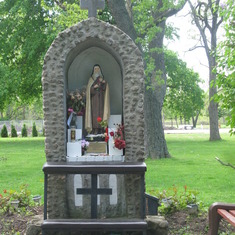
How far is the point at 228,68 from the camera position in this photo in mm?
6492

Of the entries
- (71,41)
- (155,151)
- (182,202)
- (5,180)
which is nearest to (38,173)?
(5,180)

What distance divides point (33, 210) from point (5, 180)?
444 centimetres

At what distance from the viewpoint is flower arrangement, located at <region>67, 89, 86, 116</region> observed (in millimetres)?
6156

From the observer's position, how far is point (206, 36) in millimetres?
25594

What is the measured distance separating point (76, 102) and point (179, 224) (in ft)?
7.43

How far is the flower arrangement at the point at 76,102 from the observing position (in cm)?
616

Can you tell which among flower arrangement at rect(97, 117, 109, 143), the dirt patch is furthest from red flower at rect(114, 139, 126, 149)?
the dirt patch

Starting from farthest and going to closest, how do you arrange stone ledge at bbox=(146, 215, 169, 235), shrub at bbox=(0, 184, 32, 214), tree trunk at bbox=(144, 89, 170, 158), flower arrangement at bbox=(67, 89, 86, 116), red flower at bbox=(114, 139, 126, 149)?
tree trunk at bbox=(144, 89, 170, 158), shrub at bbox=(0, 184, 32, 214), flower arrangement at bbox=(67, 89, 86, 116), red flower at bbox=(114, 139, 126, 149), stone ledge at bbox=(146, 215, 169, 235)

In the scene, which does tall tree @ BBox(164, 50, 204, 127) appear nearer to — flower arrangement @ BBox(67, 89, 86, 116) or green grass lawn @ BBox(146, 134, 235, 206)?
green grass lawn @ BBox(146, 134, 235, 206)

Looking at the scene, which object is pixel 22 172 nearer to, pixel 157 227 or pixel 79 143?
pixel 79 143

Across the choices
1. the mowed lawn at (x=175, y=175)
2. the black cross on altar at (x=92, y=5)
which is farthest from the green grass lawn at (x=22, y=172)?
the black cross on altar at (x=92, y=5)

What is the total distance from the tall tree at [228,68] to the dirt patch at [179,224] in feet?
4.45

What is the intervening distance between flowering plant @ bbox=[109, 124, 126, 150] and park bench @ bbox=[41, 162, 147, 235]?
39 centimetres

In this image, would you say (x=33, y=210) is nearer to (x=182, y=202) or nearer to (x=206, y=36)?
(x=182, y=202)
